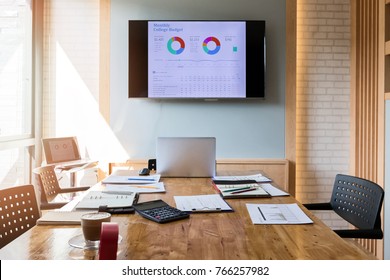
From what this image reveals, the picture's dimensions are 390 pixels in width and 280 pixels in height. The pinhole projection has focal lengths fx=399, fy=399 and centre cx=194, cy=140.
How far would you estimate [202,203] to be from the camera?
1957mm

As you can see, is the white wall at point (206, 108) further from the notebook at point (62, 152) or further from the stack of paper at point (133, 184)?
the stack of paper at point (133, 184)

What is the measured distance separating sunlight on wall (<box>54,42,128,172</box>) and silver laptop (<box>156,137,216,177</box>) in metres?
1.66

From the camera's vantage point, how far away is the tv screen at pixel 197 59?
402 cm

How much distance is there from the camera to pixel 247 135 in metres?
4.16

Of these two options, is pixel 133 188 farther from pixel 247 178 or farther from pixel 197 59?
pixel 197 59

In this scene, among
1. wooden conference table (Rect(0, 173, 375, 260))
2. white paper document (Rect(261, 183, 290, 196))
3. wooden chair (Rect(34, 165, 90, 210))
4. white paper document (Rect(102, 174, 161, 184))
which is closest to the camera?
wooden conference table (Rect(0, 173, 375, 260))

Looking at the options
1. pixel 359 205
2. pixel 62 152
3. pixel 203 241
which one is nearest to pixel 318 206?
pixel 359 205

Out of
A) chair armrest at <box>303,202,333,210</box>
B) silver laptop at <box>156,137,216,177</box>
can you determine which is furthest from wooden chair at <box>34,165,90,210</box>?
chair armrest at <box>303,202,333,210</box>

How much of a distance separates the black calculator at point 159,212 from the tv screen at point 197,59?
2315mm

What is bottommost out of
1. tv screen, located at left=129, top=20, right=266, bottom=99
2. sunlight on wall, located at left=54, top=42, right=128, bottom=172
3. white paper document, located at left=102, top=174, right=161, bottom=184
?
white paper document, located at left=102, top=174, right=161, bottom=184

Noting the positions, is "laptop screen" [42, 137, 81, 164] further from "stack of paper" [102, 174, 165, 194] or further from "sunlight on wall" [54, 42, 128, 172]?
"stack of paper" [102, 174, 165, 194]

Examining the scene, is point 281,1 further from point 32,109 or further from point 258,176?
point 32,109

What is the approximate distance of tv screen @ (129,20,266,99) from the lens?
402 centimetres

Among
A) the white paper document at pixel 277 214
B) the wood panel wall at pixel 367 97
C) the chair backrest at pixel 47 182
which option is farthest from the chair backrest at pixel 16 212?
the wood panel wall at pixel 367 97
